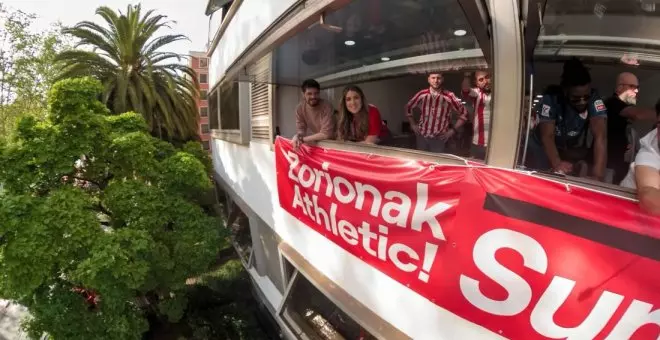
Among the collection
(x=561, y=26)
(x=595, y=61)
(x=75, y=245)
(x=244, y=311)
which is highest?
(x=561, y=26)

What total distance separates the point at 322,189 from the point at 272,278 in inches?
170

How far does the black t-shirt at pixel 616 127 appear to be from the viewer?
2.20 meters

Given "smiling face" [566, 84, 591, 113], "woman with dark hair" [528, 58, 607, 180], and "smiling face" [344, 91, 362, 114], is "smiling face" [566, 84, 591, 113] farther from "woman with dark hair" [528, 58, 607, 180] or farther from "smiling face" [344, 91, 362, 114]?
"smiling face" [344, 91, 362, 114]

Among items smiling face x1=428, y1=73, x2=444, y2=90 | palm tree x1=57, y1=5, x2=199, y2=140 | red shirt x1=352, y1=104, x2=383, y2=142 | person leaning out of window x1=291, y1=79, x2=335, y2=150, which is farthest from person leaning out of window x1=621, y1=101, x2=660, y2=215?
palm tree x1=57, y1=5, x2=199, y2=140

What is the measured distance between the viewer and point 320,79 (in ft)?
19.3

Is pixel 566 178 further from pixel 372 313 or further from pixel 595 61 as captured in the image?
pixel 372 313

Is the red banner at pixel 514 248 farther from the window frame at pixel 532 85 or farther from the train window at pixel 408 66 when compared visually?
the train window at pixel 408 66

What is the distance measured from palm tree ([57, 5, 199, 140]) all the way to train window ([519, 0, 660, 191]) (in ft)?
49.3

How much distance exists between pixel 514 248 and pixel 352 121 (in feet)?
7.57

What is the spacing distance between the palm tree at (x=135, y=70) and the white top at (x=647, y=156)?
15.5 meters

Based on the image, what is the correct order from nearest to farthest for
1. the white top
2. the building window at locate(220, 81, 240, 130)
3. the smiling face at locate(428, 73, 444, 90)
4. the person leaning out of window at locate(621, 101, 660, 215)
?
the person leaning out of window at locate(621, 101, 660, 215), the white top, the smiling face at locate(428, 73, 444, 90), the building window at locate(220, 81, 240, 130)

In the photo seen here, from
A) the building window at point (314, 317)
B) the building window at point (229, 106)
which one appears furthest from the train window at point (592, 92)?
the building window at point (229, 106)

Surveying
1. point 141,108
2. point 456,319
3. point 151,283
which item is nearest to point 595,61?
point 456,319

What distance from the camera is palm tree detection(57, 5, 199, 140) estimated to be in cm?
1409
